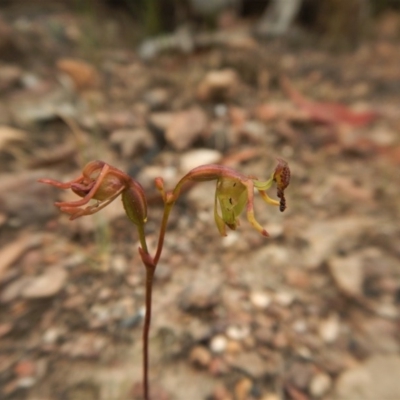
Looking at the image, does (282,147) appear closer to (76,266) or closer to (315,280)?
(315,280)

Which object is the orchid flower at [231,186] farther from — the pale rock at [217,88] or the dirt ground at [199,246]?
the pale rock at [217,88]

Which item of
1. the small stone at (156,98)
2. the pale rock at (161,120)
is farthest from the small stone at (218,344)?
the small stone at (156,98)

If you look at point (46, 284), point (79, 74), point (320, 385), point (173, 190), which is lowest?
point (320, 385)

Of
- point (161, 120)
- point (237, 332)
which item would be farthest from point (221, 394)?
point (161, 120)

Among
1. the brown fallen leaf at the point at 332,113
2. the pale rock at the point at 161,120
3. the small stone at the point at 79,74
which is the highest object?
the small stone at the point at 79,74

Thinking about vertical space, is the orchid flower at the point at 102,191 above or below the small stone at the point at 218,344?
above

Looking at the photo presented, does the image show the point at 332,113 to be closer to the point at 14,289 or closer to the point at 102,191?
the point at 14,289

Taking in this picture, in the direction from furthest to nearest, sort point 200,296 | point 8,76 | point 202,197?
point 8,76
point 202,197
point 200,296
